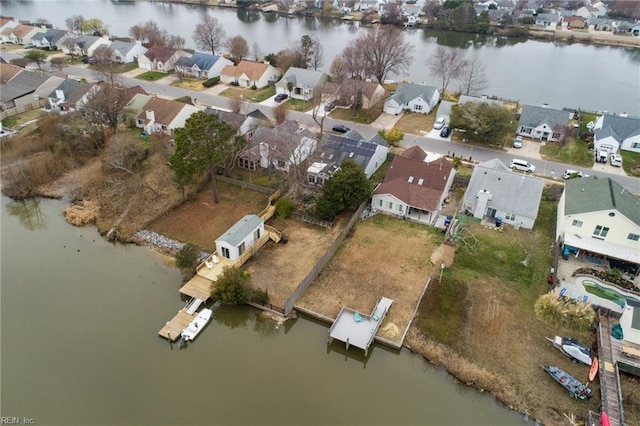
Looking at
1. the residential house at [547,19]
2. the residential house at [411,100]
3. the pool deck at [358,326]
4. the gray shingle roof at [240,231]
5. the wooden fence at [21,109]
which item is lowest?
the pool deck at [358,326]

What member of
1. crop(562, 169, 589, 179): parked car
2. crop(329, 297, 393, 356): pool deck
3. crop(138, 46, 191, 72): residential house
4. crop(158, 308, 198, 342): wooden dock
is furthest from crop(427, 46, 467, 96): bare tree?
crop(158, 308, 198, 342): wooden dock

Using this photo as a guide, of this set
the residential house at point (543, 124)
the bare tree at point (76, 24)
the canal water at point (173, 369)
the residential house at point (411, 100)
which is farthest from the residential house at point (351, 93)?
the bare tree at point (76, 24)

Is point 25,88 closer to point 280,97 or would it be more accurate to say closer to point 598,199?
point 280,97

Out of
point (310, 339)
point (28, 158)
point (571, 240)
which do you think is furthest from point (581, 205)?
point (28, 158)

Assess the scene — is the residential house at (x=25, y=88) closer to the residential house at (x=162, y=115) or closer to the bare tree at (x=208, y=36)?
the residential house at (x=162, y=115)

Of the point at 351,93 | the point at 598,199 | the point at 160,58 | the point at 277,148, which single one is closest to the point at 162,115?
the point at 277,148

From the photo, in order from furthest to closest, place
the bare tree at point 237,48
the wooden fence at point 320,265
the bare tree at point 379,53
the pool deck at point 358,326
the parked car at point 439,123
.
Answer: the bare tree at point 237,48 < the bare tree at point 379,53 < the parked car at point 439,123 < the wooden fence at point 320,265 < the pool deck at point 358,326
